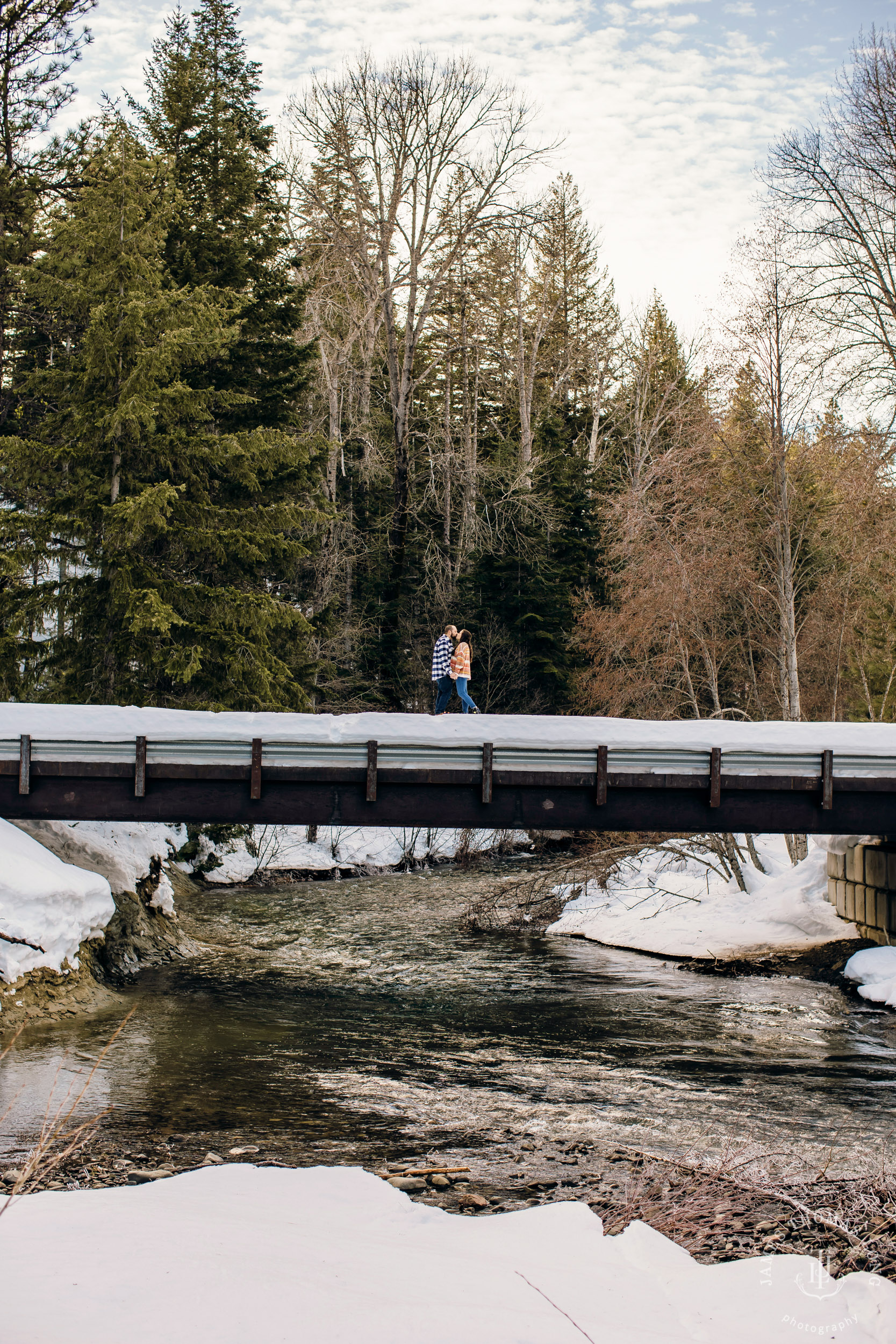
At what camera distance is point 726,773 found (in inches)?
534

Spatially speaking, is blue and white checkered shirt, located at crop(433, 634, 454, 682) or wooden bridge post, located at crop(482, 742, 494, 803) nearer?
wooden bridge post, located at crop(482, 742, 494, 803)

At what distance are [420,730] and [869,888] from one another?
8.53m

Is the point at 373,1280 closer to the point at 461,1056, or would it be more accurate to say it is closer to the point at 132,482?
the point at 461,1056

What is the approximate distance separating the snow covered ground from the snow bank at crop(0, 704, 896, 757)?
0.01 metres

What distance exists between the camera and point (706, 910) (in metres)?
20.7

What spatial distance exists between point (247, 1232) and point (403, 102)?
2950 cm

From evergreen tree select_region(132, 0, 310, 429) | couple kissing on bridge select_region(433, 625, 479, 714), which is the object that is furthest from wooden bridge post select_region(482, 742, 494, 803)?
evergreen tree select_region(132, 0, 310, 429)

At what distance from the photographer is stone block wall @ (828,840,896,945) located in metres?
16.0

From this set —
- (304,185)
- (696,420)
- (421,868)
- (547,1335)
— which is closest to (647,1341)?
(547,1335)

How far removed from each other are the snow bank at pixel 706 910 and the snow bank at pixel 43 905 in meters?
10.2

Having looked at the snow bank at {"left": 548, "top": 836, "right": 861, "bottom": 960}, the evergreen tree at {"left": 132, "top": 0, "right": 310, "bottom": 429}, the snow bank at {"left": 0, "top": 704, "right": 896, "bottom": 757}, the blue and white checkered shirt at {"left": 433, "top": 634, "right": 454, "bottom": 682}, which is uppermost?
the evergreen tree at {"left": 132, "top": 0, "right": 310, "bottom": 429}

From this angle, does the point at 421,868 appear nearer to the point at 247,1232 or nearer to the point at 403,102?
the point at 403,102

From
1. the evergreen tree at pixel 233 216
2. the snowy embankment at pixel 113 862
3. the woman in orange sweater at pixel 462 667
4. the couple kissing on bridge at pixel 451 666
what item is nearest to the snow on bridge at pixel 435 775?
the snowy embankment at pixel 113 862

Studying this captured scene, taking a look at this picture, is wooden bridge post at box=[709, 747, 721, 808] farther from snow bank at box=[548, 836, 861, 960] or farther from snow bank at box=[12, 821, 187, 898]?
snow bank at box=[12, 821, 187, 898]
